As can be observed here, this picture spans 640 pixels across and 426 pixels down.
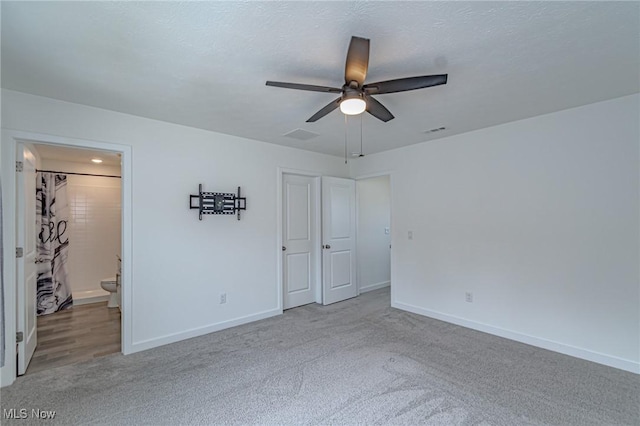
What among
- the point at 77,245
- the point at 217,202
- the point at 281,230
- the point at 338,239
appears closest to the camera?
the point at 217,202

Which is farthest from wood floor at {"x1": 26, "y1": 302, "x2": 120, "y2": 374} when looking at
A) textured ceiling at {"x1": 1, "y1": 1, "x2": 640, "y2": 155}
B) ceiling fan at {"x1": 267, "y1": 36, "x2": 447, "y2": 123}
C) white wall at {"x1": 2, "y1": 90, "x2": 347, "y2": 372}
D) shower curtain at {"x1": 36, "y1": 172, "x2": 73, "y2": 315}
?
ceiling fan at {"x1": 267, "y1": 36, "x2": 447, "y2": 123}

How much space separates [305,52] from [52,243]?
5.34 m

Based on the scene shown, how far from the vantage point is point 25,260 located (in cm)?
282

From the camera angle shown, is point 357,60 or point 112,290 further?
point 112,290

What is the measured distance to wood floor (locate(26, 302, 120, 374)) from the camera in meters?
3.05

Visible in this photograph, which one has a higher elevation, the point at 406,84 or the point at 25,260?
the point at 406,84

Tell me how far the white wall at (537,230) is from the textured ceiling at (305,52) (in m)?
0.43

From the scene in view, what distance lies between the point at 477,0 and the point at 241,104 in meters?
2.08

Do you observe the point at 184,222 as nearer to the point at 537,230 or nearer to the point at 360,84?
the point at 360,84

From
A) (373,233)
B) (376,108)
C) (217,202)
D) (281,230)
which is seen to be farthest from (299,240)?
(376,108)

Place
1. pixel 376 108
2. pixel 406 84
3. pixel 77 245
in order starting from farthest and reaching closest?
pixel 77 245, pixel 376 108, pixel 406 84

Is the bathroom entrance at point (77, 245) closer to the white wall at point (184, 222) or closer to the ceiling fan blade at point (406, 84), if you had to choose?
the white wall at point (184, 222)

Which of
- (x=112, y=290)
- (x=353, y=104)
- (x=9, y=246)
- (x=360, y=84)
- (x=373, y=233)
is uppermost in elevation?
(x=360, y=84)

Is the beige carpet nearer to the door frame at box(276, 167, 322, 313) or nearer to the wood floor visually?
the wood floor
